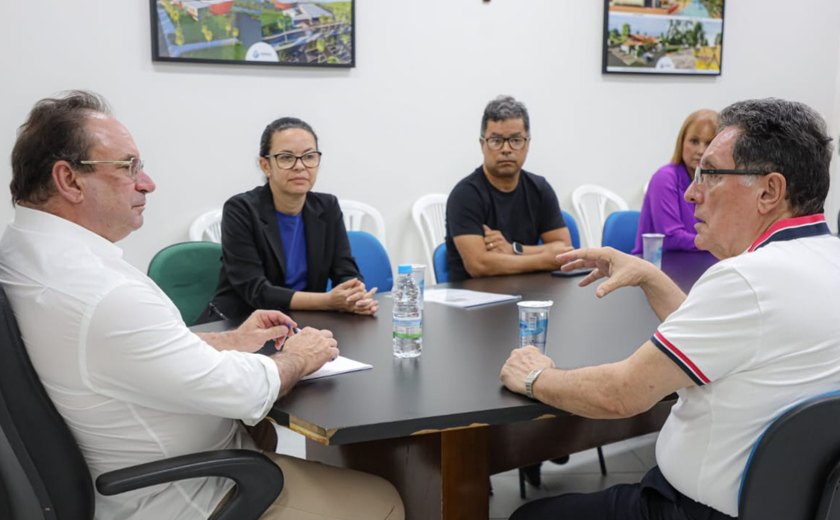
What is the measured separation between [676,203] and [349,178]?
178 cm

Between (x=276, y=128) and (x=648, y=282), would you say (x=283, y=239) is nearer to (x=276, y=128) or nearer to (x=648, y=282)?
(x=276, y=128)

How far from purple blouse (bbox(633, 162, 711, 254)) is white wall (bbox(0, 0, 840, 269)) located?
1.35 meters

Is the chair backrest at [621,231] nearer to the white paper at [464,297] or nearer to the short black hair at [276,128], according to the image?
the white paper at [464,297]

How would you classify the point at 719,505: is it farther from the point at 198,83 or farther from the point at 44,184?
the point at 198,83

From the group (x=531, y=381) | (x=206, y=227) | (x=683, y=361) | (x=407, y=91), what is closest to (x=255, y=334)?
(x=531, y=381)

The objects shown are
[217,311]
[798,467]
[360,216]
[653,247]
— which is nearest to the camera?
[798,467]

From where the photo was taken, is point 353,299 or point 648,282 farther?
point 353,299

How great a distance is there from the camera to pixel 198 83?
3.88m

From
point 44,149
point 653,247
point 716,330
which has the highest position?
point 44,149

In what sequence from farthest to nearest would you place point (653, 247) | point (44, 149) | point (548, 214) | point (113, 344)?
point (548, 214), point (653, 247), point (44, 149), point (113, 344)

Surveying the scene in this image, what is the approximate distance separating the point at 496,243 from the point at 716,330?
1859mm

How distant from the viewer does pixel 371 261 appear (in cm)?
325

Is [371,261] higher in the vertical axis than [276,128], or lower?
lower

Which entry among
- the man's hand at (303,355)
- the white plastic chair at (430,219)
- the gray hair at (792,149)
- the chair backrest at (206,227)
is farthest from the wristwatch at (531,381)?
the white plastic chair at (430,219)
